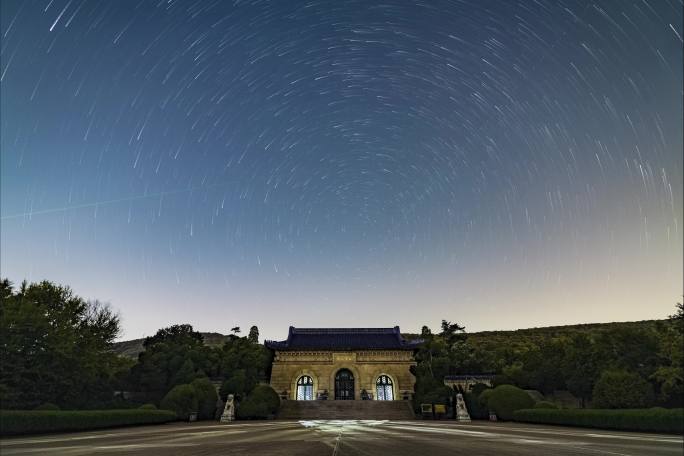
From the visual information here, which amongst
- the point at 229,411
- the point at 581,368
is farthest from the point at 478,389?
the point at 229,411

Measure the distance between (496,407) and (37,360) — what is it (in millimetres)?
28971

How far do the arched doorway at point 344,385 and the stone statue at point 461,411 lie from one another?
55.2ft

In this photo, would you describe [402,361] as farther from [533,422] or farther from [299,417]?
[533,422]

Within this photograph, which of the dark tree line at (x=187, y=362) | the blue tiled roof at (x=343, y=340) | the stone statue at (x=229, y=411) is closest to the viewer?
the dark tree line at (x=187, y=362)

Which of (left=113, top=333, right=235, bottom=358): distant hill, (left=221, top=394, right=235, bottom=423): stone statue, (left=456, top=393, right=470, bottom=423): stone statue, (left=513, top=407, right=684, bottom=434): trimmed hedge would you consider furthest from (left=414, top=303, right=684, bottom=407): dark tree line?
(left=113, top=333, right=235, bottom=358): distant hill

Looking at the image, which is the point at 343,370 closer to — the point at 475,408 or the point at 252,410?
the point at 252,410

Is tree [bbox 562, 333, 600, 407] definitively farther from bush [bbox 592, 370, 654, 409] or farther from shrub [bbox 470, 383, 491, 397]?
shrub [bbox 470, 383, 491, 397]

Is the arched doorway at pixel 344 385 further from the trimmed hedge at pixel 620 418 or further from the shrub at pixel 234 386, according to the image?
the trimmed hedge at pixel 620 418

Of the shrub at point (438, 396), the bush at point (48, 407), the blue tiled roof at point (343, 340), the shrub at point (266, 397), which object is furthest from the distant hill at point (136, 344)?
the bush at point (48, 407)

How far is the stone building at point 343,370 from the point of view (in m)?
45.6

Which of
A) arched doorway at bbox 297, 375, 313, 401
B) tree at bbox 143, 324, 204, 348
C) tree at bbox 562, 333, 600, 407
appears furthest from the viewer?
arched doorway at bbox 297, 375, 313, 401

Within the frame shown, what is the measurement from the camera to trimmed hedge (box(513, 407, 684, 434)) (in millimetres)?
16281

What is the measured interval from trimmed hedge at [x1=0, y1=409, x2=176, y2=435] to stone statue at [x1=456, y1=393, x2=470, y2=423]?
70.8 feet

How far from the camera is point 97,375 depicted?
1102 inches
